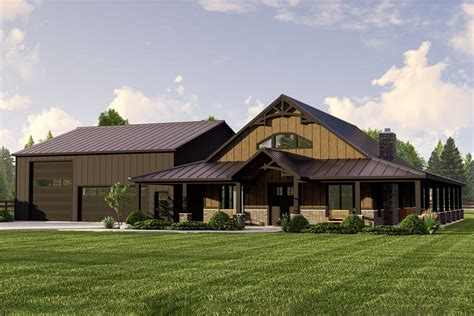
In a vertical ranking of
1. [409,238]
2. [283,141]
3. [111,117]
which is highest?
[111,117]

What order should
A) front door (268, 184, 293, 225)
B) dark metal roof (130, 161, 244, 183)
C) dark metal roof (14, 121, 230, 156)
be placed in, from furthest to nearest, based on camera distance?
dark metal roof (14, 121, 230, 156), front door (268, 184, 293, 225), dark metal roof (130, 161, 244, 183)

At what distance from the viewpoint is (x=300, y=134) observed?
122 ft

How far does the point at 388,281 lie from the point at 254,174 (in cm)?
2395

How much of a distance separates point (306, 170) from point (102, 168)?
670 inches

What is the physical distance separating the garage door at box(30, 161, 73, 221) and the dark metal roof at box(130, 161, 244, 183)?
11259 mm

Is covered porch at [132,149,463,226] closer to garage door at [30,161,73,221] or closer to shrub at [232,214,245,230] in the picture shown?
shrub at [232,214,245,230]

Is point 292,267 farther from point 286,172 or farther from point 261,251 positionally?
point 286,172

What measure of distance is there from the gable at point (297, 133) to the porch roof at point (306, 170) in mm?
525

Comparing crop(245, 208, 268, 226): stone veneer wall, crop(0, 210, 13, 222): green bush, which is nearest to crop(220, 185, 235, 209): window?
crop(245, 208, 268, 226): stone veneer wall

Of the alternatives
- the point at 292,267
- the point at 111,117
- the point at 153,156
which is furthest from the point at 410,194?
the point at 111,117

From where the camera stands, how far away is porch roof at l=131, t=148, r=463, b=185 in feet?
104

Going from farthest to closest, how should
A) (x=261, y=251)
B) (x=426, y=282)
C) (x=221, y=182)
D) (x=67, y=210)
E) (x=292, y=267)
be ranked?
(x=67, y=210) → (x=221, y=182) → (x=261, y=251) → (x=292, y=267) → (x=426, y=282)

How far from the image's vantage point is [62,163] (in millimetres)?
46531

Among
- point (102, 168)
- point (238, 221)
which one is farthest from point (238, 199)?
point (102, 168)
